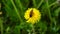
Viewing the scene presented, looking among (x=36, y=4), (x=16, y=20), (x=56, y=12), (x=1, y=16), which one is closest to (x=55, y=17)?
(x=56, y=12)

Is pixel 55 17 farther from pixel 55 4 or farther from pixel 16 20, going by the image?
pixel 16 20

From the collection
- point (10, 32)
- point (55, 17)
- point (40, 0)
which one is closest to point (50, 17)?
point (55, 17)

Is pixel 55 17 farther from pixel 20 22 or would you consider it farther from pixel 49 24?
pixel 20 22

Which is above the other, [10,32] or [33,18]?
[33,18]

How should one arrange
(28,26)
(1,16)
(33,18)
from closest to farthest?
(33,18), (28,26), (1,16)

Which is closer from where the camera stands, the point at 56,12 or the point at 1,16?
the point at 56,12

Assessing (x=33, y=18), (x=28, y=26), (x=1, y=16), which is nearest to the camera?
(x=33, y=18)
